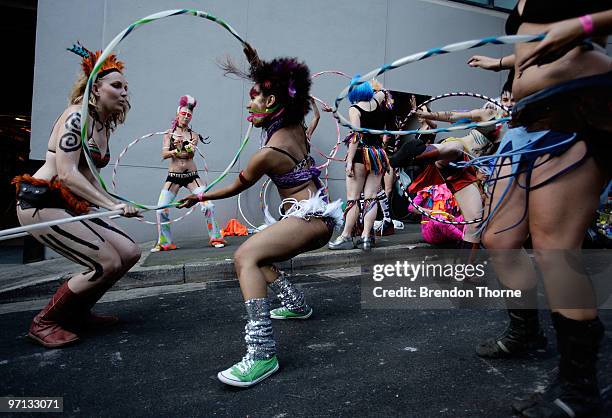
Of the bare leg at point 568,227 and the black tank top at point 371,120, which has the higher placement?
the black tank top at point 371,120

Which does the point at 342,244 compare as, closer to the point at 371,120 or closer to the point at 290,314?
the point at 371,120

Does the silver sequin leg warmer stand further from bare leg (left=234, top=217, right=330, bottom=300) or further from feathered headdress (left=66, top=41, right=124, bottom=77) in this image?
feathered headdress (left=66, top=41, right=124, bottom=77)

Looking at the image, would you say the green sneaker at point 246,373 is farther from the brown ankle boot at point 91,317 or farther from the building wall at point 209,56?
the building wall at point 209,56

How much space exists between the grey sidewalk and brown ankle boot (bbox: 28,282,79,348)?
1.69 m

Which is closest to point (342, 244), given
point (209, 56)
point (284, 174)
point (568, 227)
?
point (284, 174)

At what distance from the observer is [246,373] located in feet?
8.38

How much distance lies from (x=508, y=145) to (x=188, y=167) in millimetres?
5032

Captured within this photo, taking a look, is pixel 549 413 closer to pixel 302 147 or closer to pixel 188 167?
pixel 302 147

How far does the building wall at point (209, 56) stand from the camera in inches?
264

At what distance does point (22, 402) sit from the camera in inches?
95.2

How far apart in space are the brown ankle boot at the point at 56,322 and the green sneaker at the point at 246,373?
4.57ft

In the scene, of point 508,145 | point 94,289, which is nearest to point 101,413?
point 94,289

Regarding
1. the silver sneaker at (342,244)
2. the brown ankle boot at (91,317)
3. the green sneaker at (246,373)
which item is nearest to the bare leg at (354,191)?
the silver sneaker at (342,244)

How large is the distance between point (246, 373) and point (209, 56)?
647 cm
